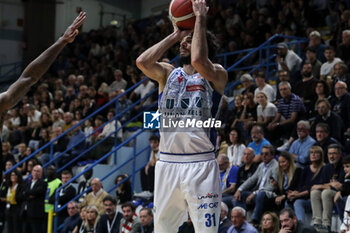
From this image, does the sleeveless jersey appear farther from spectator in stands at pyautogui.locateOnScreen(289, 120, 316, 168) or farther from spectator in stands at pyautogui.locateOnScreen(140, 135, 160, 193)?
spectator in stands at pyautogui.locateOnScreen(140, 135, 160, 193)

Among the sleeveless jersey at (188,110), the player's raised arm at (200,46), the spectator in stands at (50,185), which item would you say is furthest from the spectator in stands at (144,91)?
the player's raised arm at (200,46)

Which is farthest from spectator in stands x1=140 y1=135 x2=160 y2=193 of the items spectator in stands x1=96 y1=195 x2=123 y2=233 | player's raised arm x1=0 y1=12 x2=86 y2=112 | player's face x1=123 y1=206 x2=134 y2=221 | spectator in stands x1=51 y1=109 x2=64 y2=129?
player's raised arm x1=0 y1=12 x2=86 y2=112

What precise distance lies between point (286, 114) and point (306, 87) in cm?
68

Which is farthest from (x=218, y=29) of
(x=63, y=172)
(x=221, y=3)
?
(x=63, y=172)

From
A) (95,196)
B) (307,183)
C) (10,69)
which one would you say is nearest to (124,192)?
(95,196)

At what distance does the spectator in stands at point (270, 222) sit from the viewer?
786 centimetres

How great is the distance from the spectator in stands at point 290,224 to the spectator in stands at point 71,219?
4172 millimetres

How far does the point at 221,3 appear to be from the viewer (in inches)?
704

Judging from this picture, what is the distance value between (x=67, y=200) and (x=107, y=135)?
1.91 metres

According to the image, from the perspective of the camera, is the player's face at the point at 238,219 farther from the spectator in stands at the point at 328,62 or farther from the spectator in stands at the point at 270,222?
the spectator in stands at the point at 328,62

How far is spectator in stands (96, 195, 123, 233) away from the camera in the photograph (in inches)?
380

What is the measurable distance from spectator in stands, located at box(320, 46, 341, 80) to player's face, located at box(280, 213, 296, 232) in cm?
404

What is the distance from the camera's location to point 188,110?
5.21 metres

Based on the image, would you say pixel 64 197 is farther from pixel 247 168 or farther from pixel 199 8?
pixel 199 8
